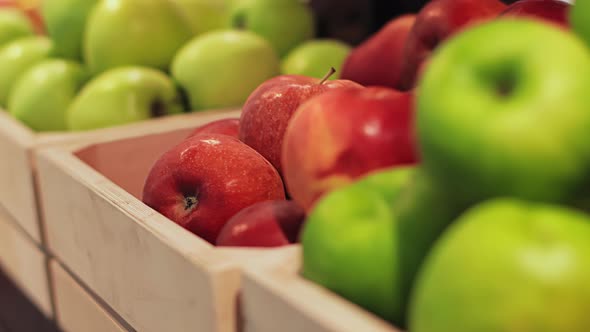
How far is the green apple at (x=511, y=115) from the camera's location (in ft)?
1.01

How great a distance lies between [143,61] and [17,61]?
0.96ft

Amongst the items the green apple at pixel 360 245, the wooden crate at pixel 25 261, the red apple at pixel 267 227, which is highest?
the green apple at pixel 360 245

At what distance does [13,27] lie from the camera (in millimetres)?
1470

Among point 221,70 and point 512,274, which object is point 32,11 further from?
Answer: point 512,274

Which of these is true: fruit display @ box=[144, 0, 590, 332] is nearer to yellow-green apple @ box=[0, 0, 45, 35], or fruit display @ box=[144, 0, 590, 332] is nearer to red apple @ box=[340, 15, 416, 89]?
red apple @ box=[340, 15, 416, 89]

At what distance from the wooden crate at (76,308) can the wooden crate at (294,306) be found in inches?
10.8

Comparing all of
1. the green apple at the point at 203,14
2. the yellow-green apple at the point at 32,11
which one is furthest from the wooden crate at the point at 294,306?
the yellow-green apple at the point at 32,11

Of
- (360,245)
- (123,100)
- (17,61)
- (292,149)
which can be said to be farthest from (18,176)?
(360,245)

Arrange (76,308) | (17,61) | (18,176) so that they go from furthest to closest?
(17,61), (18,176), (76,308)

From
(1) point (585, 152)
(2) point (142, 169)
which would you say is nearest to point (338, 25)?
(2) point (142, 169)

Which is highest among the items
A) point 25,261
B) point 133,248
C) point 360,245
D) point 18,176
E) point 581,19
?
point 581,19

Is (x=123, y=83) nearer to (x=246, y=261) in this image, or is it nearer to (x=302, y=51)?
(x=302, y=51)

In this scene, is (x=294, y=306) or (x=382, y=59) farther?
(x=382, y=59)

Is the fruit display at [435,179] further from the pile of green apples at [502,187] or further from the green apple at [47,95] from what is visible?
the green apple at [47,95]
